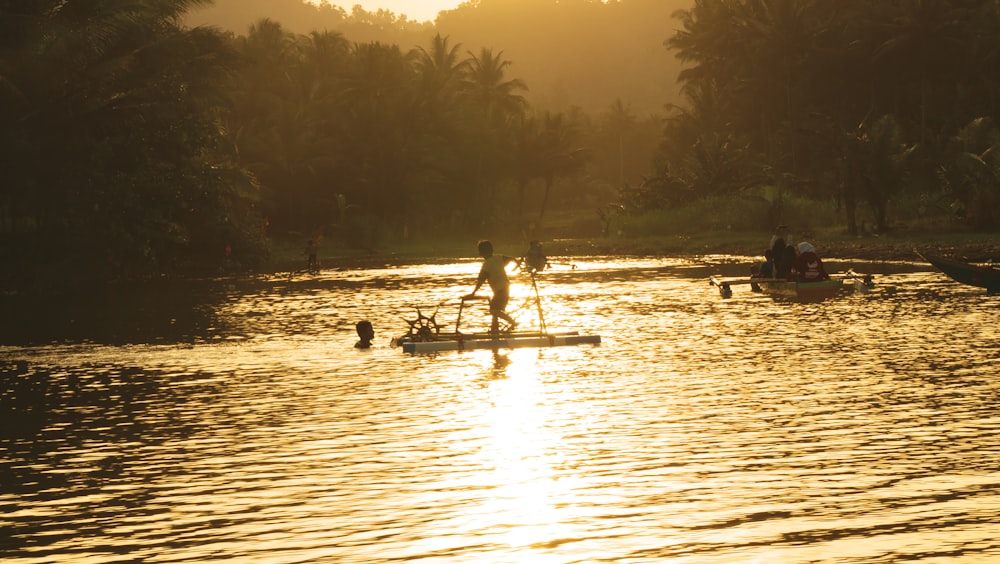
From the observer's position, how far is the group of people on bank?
36688 millimetres

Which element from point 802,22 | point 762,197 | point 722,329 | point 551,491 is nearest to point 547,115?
point 802,22

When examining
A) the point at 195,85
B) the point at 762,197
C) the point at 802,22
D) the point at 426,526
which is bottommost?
the point at 426,526

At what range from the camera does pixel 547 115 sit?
103062mm

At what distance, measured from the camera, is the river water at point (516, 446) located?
10.8 meters

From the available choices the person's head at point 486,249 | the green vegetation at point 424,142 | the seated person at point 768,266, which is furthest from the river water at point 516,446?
the green vegetation at point 424,142

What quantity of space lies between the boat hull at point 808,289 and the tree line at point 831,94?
86.2 ft

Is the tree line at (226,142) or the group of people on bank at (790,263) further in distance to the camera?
the tree line at (226,142)

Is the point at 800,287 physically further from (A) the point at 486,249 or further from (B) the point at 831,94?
(B) the point at 831,94

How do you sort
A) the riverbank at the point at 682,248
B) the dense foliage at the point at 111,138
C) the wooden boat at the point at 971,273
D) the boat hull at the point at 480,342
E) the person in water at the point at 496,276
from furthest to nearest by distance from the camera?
the riverbank at the point at 682,248 → the dense foliage at the point at 111,138 → the wooden boat at the point at 971,273 → the boat hull at the point at 480,342 → the person in water at the point at 496,276

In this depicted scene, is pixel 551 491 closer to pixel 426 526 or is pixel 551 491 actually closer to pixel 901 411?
pixel 426 526

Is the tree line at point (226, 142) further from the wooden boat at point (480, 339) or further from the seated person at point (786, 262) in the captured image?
the wooden boat at point (480, 339)

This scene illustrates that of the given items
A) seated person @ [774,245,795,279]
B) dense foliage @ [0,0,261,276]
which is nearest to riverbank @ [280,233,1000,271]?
dense foliage @ [0,0,261,276]

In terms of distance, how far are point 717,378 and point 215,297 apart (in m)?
27.9

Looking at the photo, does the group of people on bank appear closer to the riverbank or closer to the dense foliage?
the riverbank
